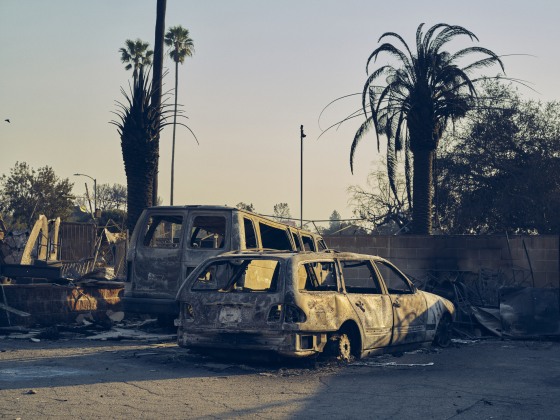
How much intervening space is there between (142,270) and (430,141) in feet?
44.3

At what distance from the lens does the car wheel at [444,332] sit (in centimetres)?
1306

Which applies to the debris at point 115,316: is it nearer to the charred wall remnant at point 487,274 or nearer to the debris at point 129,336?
the debris at point 129,336

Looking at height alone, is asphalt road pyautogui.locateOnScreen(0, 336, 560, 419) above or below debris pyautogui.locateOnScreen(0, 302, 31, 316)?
below

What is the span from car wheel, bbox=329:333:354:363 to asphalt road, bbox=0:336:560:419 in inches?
6.9

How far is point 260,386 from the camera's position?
8797 millimetres

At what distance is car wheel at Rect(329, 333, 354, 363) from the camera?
10.4 metres

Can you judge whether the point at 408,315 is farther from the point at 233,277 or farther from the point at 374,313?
the point at 233,277

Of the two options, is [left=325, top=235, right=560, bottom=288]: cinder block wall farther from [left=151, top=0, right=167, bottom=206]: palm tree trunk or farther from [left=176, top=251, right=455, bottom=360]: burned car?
[left=176, top=251, right=455, bottom=360]: burned car

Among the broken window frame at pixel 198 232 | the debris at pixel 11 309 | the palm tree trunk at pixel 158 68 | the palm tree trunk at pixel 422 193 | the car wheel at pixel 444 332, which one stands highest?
the palm tree trunk at pixel 158 68

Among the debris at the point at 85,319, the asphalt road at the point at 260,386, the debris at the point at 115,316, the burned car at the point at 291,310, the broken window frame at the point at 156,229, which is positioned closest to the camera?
Result: the asphalt road at the point at 260,386

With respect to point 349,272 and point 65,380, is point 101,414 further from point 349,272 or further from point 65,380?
point 349,272

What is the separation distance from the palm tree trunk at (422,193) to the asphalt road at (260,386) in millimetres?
13240

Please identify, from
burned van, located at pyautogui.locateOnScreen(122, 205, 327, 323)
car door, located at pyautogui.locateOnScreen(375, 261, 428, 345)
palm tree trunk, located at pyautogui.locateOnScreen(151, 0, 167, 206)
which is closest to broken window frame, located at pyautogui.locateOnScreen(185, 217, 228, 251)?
burned van, located at pyautogui.locateOnScreen(122, 205, 327, 323)

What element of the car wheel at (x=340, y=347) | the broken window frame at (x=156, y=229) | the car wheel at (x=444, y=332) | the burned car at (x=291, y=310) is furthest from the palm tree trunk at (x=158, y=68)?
the car wheel at (x=340, y=347)
